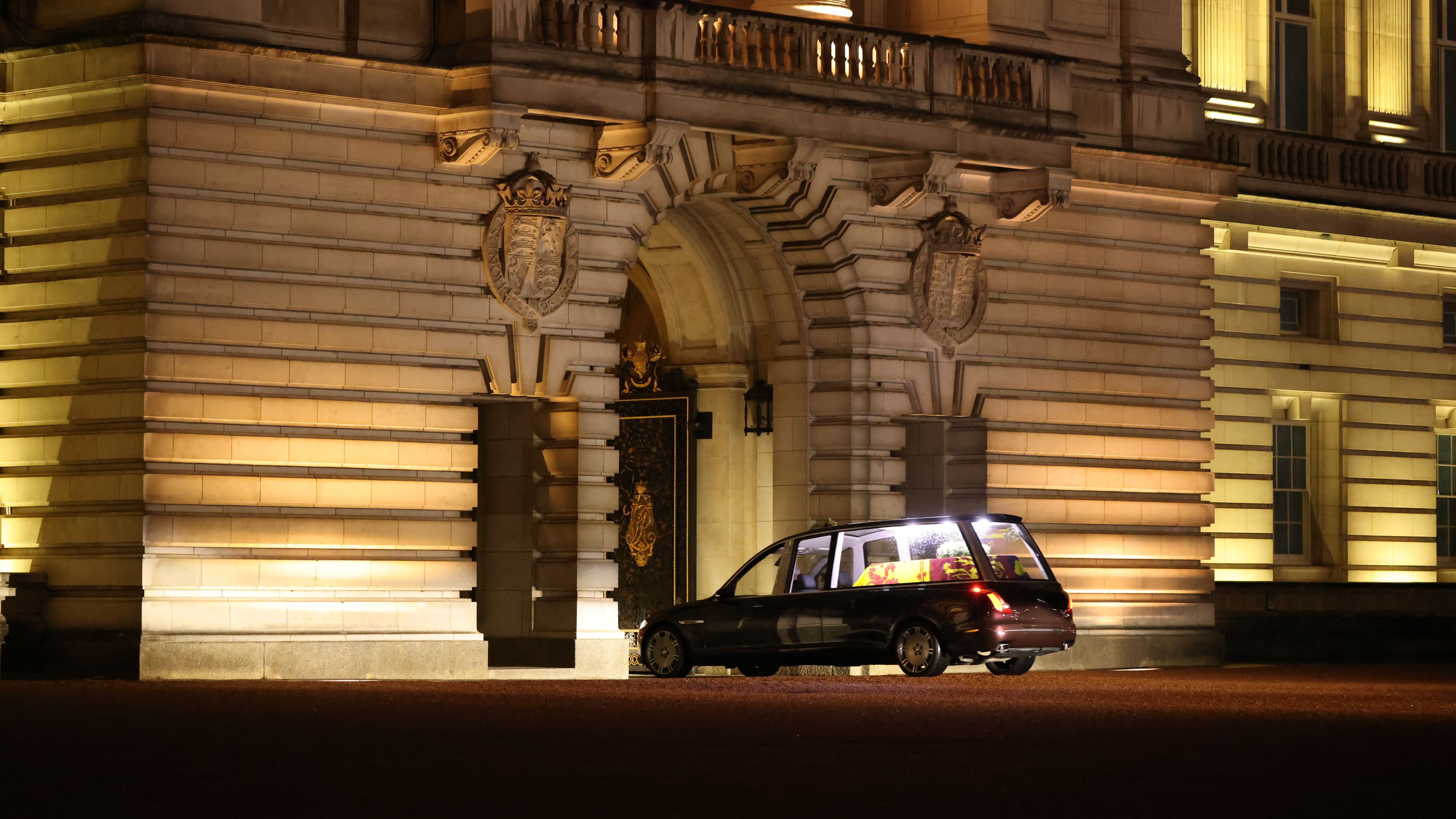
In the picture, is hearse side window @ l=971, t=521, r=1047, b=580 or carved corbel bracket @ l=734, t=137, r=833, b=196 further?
carved corbel bracket @ l=734, t=137, r=833, b=196

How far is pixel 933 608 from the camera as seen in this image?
27.1 meters

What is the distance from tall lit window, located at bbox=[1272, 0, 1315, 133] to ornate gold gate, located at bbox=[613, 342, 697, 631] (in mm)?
12364

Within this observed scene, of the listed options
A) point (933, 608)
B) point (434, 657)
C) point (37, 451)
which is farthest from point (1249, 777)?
point (37, 451)

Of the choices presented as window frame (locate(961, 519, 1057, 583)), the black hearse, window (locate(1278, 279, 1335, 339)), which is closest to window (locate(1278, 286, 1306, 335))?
window (locate(1278, 279, 1335, 339))

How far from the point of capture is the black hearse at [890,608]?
88.8 ft

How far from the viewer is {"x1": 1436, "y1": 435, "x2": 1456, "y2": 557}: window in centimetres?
4297

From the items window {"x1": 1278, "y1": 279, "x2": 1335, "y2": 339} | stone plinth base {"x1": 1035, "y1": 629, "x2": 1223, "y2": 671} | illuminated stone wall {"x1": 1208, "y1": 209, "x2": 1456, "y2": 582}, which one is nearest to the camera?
stone plinth base {"x1": 1035, "y1": 629, "x2": 1223, "y2": 671}

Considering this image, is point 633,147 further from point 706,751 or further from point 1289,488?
point 1289,488

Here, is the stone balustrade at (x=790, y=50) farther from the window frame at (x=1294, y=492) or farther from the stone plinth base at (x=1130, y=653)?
the window frame at (x=1294, y=492)

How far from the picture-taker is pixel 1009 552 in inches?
1103

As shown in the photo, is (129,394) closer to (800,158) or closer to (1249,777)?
(800,158)

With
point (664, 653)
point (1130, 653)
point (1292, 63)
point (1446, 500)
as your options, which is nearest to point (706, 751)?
point (664, 653)

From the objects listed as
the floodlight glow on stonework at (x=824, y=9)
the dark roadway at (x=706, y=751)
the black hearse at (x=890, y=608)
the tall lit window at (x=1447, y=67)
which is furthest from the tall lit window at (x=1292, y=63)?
the dark roadway at (x=706, y=751)

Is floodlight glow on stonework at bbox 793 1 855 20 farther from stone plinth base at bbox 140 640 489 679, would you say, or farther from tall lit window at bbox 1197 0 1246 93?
stone plinth base at bbox 140 640 489 679
